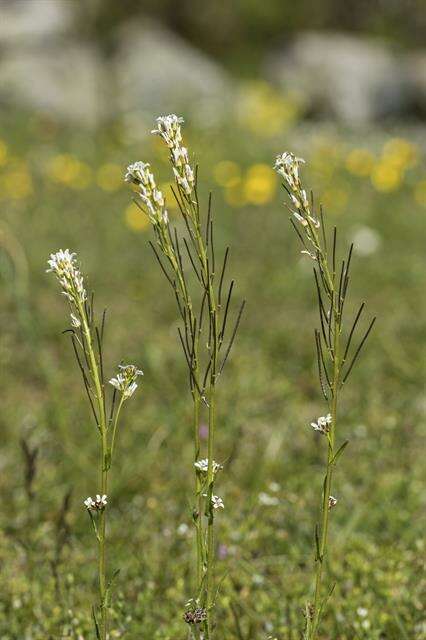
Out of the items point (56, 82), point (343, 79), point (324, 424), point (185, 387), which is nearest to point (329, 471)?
point (324, 424)

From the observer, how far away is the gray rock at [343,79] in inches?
554

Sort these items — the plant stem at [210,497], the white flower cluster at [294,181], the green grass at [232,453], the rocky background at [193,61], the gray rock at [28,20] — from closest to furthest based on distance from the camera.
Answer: the white flower cluster at [294,181], the plant stem at [210,497], the green grass at [232,453], the gray rock at [28,20], the rocky background at [193,61]

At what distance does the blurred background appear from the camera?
2.35 m

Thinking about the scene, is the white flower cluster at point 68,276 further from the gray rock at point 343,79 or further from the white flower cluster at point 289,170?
the gray rock at point 343,79

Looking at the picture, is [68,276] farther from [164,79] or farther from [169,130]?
[164,79]

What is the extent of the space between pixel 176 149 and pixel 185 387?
275 centimetres

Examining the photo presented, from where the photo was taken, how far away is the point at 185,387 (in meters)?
3.95

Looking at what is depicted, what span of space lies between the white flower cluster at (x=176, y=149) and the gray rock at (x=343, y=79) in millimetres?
13005

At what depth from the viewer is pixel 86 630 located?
6.88 ft

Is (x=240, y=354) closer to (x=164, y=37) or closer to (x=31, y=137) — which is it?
(x=31, y=137)

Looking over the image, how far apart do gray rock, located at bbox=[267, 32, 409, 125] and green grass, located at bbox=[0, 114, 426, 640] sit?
8007 millimetres

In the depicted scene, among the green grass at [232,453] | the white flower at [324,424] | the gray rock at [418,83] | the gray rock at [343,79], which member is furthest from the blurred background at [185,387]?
the gray rock at [418,83]

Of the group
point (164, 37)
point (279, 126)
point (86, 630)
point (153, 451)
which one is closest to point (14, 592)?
point (86, 630)

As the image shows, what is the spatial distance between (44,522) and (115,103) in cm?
1011
